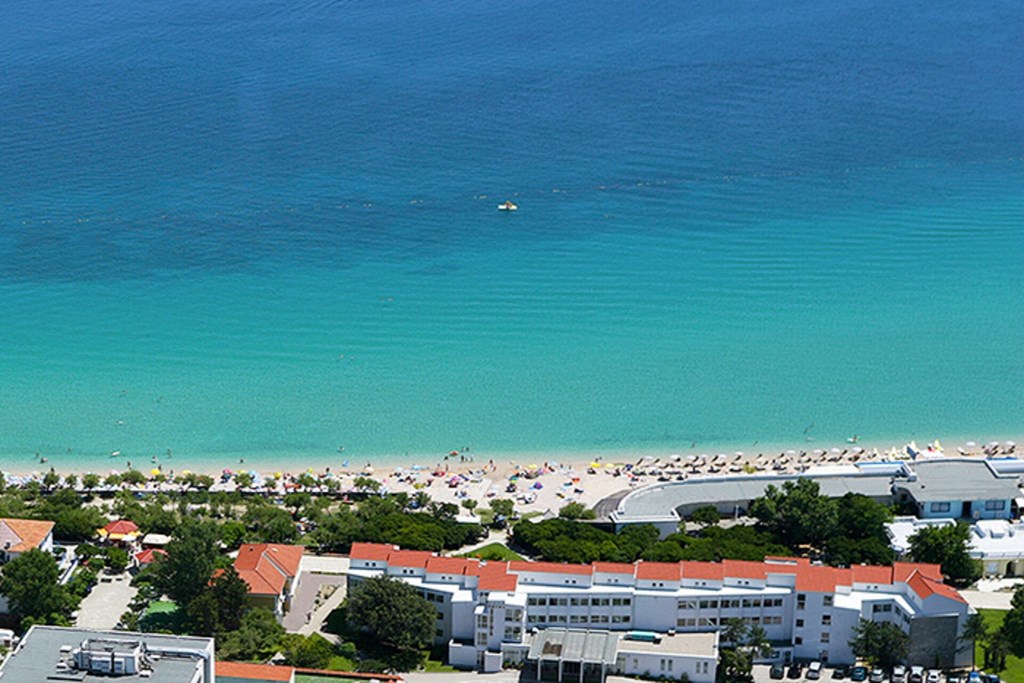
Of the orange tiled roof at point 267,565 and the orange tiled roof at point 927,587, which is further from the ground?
the orange tiled roof at point 927,587

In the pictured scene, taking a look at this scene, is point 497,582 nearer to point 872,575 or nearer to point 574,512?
point 574,512

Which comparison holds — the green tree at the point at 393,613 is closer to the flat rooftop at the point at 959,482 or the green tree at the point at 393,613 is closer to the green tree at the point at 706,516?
the green tree at the point at 706,516

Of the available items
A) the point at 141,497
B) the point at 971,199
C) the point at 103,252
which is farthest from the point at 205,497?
the point at 971,199

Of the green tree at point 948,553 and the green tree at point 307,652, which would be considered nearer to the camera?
the green tree at point 307,652

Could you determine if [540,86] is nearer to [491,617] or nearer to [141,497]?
[141,497]

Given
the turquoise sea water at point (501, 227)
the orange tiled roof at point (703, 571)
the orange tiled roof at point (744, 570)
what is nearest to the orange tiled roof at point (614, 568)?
the orange tiled roof at point (703, 571)

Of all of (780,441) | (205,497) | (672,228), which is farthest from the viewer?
(672,228)

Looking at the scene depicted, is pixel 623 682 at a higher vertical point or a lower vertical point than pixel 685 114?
lower
